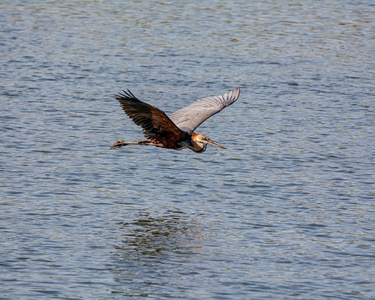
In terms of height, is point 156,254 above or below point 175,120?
below

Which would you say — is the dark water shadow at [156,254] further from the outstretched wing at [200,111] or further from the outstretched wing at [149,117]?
the outstretched wing at [200,111]

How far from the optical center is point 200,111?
14.8 m

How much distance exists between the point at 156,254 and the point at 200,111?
360 cm

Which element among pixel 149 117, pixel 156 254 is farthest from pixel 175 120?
pixel 156 254

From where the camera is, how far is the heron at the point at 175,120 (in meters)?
12.6

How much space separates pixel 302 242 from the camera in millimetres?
12547

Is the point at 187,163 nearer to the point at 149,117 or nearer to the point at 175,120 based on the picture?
the point at 175,120

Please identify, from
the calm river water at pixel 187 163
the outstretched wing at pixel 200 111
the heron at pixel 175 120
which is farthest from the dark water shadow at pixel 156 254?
the outstretched wing at pixel 200 111

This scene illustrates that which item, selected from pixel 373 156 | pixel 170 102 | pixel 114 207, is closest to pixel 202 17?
pixel 170 102

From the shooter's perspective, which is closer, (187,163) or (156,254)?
(156,254)

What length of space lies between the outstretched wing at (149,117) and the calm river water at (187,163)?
124 centimetres

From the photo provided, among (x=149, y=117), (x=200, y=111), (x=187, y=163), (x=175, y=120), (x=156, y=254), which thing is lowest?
(x=187, y=163)

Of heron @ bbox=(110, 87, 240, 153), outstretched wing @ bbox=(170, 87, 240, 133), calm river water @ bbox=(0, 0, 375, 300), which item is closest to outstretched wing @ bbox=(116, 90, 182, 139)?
heron @ bbox=(110, 87, 240, 153)

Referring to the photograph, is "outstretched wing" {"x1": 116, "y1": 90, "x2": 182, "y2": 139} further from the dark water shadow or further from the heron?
the dark water shadow
